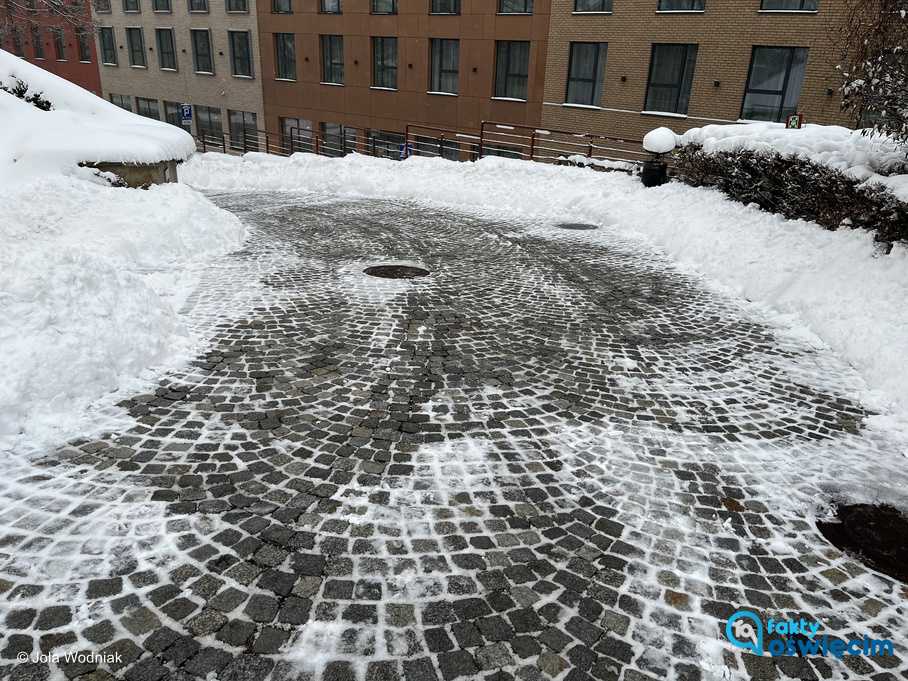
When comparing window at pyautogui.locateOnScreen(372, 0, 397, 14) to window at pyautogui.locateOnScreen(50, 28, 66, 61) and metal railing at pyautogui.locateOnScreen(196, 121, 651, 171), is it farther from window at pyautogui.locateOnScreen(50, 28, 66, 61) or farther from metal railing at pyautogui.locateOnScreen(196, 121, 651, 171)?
window at pyautogui.locateOnScreen(50, 28, 66, 61)

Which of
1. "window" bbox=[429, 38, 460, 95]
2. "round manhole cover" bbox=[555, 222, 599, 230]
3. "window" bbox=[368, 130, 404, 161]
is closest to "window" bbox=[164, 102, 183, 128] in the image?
"window" bbox=[368, 130, 404, 161]

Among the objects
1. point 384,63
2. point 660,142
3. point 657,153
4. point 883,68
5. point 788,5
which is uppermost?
point 788,5

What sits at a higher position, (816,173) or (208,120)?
(816,173)

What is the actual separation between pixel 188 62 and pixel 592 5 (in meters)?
24.8

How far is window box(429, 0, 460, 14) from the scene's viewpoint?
24.9 metres

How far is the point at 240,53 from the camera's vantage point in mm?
32625

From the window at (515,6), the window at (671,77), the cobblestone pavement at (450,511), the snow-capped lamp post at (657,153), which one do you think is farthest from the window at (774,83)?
the cobblestone pavement at (450,511)

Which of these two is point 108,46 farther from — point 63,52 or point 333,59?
point 333,59

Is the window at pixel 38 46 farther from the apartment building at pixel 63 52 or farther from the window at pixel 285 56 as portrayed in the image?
the window at pixel 285 56

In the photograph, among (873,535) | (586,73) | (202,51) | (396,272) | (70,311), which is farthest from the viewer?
(202,51)

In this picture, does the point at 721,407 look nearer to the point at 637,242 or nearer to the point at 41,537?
the point at 41,537

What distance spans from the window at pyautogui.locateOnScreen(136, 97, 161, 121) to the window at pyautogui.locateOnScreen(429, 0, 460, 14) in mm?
21938

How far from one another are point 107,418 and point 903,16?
9.30 meters

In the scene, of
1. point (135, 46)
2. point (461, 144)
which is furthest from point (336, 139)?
point (135, 46)
